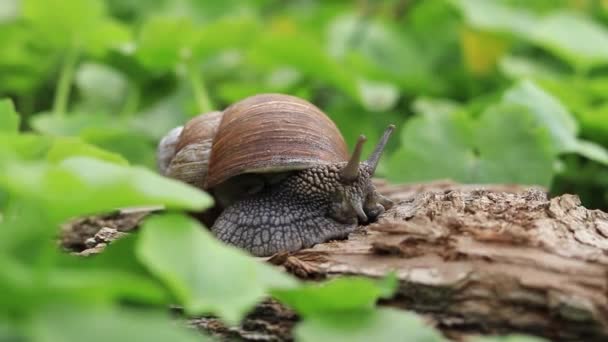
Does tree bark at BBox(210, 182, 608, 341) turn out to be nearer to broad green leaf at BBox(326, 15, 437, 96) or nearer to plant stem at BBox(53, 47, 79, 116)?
broad green leaf at BBox(326, 15, 437, 96)

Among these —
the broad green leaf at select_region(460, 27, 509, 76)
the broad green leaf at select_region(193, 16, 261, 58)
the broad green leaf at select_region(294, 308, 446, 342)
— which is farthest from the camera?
the broad green leaf at select_region(460, 27, 509, 76)

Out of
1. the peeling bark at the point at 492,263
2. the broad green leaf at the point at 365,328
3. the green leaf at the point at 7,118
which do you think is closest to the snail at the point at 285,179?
the peeling bark at the point at 492,263

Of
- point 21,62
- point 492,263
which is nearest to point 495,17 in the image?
point 21,62

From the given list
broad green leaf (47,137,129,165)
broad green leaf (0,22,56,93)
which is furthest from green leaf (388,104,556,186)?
broad green leaf (0,22,56,93)

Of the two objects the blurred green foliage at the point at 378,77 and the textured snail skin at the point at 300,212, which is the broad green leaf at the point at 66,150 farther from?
the blurred green foliage at the point at 378,77

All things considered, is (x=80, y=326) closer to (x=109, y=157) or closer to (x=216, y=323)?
(x=216, y=323)

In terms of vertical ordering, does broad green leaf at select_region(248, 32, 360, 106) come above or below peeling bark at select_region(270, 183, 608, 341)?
above
